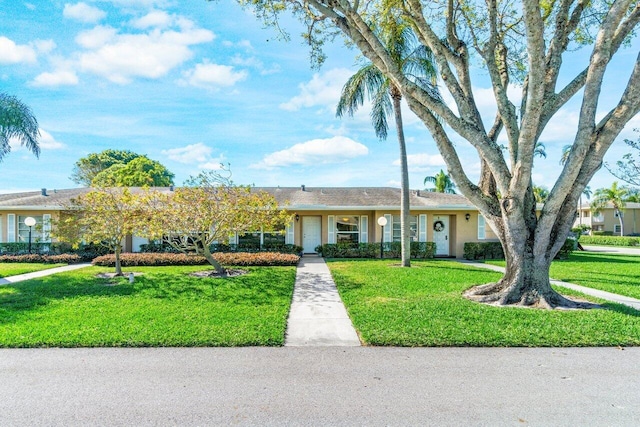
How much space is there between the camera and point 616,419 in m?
3.15

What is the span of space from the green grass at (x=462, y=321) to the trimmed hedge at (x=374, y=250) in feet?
25.5

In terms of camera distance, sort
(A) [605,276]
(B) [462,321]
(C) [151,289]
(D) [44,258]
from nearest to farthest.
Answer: (B) [462,321]
(C) [151,289]
(A) [605,276]
(D) [44,258]

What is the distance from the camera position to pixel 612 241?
2998 centimetres

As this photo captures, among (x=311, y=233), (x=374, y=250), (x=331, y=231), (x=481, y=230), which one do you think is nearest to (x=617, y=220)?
(x=481, y=230)

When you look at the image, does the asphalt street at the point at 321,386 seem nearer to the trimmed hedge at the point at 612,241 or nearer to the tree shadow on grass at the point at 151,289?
the tree shadow on grass at the point at 151,289

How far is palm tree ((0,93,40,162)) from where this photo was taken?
13797mm

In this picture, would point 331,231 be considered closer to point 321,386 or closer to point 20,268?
point 20,268

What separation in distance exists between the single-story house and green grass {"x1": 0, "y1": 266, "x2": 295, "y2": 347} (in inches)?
291

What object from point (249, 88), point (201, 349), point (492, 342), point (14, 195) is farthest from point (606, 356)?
point (14, 195)

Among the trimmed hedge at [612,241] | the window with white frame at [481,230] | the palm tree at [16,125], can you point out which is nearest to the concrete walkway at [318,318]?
the window with white frame at [481,230]

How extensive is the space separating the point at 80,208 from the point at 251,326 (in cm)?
901

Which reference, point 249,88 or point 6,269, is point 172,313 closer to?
point 249,88

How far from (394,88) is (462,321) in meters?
9.39

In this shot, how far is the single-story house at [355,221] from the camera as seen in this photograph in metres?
17.0
